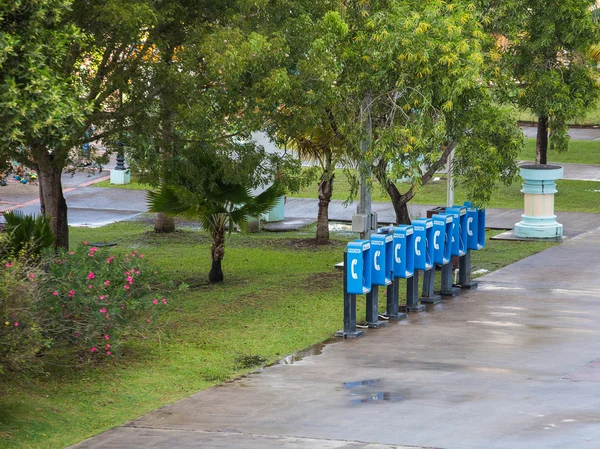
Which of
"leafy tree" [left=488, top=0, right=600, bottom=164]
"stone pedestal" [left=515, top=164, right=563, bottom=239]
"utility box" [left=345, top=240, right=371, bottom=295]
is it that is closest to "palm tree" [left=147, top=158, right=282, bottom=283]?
"utility box" [left=345, top=240, right=371, bottom=295]

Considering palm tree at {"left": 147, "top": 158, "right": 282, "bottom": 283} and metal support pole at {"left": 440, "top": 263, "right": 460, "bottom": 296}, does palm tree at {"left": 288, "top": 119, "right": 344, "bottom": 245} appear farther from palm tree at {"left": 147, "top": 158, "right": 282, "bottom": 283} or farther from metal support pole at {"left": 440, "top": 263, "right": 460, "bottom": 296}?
metal support pole at {"left": 440, "top": 263, "right": 460, "bottom": 296}

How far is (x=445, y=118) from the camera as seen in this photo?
1432 centimetres

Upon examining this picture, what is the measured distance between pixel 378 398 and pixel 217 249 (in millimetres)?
7241

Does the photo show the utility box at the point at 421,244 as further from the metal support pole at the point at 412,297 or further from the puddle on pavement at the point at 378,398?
the puddle on pavement at the point at 378,398

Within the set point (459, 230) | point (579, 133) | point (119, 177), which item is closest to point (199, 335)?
point (459, 230)

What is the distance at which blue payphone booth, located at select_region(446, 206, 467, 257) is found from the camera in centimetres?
1485

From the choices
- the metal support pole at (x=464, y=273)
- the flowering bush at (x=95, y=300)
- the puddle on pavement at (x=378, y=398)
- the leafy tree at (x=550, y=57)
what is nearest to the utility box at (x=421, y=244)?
the metal support pole at (x=464, y=273)

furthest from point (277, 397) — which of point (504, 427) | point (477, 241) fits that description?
point (477, 241)

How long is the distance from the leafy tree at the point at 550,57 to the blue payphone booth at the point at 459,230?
80.7 inches

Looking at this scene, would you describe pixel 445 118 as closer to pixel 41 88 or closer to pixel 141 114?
pixel 141 114

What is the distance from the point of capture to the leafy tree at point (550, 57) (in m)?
16.2

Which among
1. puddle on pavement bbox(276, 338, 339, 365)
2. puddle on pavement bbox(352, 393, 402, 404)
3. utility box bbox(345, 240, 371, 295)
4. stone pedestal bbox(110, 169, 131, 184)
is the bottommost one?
puddle on pavement bbox(352, 393, 402, 404)

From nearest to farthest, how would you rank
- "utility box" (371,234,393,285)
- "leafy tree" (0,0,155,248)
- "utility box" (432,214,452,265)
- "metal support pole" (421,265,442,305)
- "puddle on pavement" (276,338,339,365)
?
1. "leafy tree" (0,0,155,248)
2. "puddle on pavement" (276,338,339,365)
3. "utility box" (371,234,393,285)
4. "utility box" (432,214,452,265)
5. "metal support pole" (421,265,442,305)

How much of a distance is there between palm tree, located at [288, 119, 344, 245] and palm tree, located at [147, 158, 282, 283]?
1.40 meters
